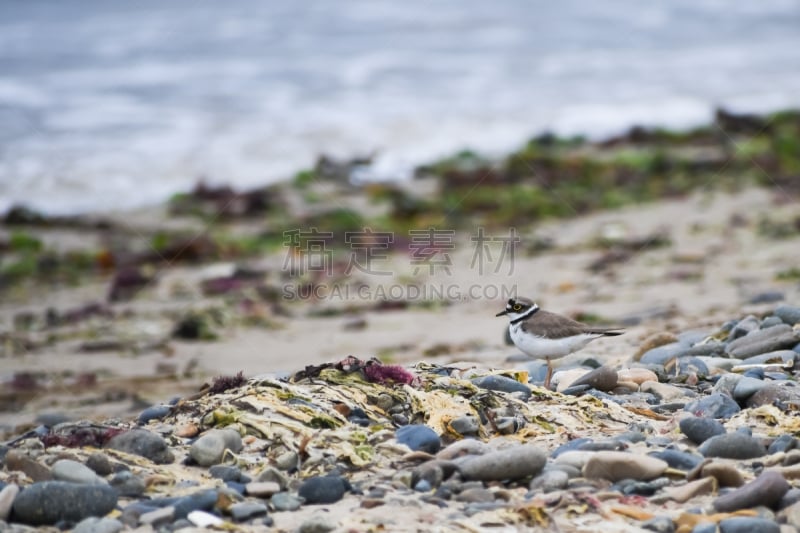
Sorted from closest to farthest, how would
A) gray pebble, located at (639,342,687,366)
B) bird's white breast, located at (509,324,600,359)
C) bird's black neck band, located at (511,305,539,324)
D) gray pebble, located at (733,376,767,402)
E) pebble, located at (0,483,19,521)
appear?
pebble, located at (0,483,19,521) → gray pebble, located at (733,376,767,402) → bird's white breast, located at (509,324,600,359) → bird's black neck band, located at (511,305,539,324) → gray pebble, located at (639,342,687,366)

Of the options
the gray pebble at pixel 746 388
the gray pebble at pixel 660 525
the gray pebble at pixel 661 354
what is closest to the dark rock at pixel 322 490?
the gray pebble at pixel 660 525

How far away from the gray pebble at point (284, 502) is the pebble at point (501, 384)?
1.66m

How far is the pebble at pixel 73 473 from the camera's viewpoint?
4.16m

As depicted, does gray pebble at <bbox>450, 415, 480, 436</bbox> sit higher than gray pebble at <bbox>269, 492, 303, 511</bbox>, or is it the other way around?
gray pebble at <bbox>450, 415, 480, 436</bbox>

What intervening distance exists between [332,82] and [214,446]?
2015cm

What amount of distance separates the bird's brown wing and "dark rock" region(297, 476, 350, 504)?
211cm

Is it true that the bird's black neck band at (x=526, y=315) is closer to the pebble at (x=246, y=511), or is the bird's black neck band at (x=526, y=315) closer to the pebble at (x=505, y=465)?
the pebble at (x=505, y=465)

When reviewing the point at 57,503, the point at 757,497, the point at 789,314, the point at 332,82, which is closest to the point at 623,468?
the point at 757,497

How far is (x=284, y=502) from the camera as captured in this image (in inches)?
160

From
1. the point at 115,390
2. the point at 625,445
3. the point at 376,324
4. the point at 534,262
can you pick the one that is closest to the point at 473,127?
the point at 534,262

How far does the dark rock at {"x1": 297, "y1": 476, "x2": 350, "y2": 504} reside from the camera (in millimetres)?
4113

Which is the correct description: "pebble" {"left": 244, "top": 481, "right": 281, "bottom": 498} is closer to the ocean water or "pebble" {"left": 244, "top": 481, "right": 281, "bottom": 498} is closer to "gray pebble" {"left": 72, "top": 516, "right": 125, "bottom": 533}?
"gray pebble" {"left": 72, "top": 516, "right": 125, "bottom": 533}

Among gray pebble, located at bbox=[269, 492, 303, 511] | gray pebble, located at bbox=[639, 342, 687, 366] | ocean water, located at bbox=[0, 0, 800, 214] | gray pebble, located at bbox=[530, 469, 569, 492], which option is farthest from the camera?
ocean water, located at bbox=[0, 0, 800, 214]

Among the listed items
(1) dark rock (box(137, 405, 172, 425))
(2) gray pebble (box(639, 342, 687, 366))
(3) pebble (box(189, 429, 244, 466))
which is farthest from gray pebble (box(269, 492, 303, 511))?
(2) gray pebble (box(639, 342, 687, 366))
